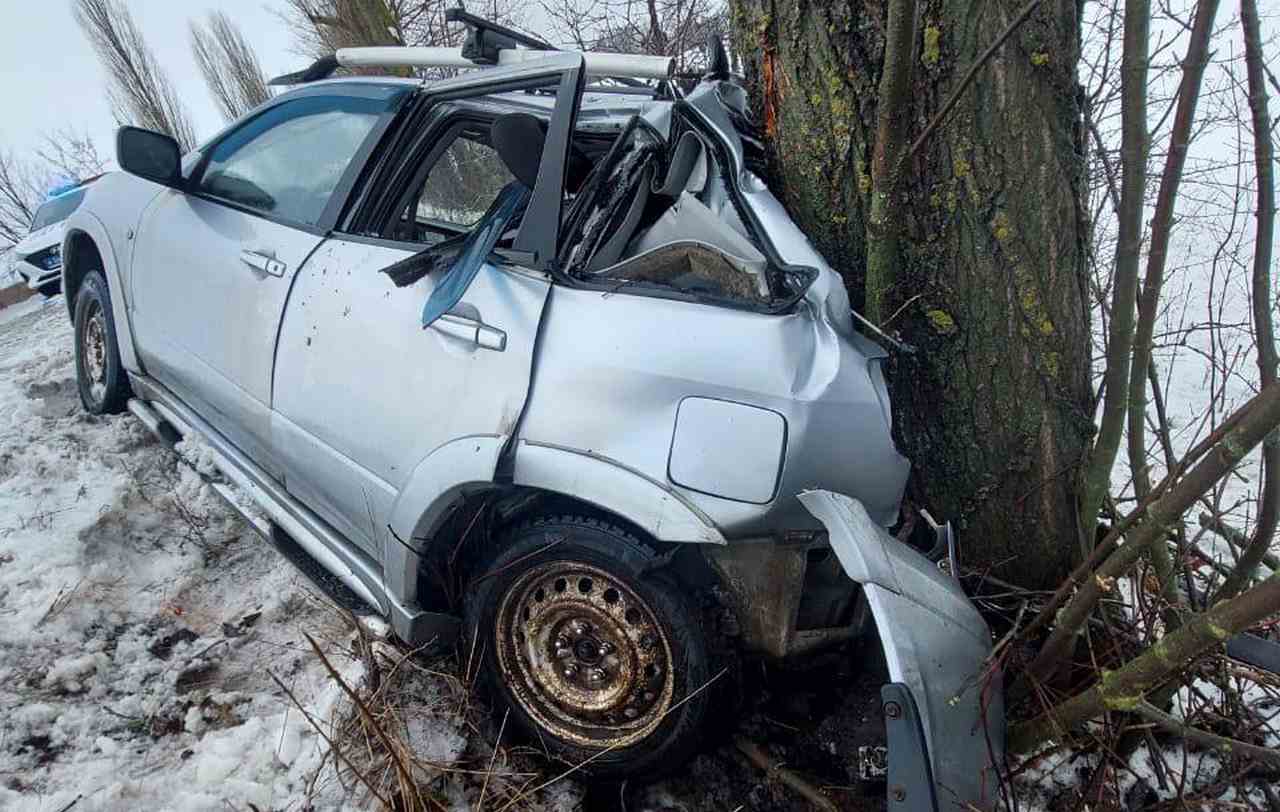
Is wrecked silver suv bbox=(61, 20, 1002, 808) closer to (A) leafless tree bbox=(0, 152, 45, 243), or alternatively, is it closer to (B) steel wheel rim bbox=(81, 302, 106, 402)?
(B) steel wheel rim bbox=(81, 302, 106, 402)

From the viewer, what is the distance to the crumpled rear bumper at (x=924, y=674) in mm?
1484

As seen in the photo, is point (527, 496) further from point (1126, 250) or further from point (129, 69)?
point (129, 69)

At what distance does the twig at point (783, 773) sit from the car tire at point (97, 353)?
120 inches

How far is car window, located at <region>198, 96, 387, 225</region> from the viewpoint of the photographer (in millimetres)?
2674

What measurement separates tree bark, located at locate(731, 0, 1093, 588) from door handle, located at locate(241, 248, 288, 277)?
1.52 meters

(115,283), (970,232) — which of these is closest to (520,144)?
(970,232)

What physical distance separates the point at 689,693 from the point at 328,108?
2227 millimetres

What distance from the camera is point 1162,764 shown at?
2.02 metres

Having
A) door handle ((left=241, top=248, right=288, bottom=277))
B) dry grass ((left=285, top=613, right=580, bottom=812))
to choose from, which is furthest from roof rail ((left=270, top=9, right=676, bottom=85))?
dry grass ((left=285, top=613, right=580, bottom=812))

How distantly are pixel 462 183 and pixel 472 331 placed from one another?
1218 mm

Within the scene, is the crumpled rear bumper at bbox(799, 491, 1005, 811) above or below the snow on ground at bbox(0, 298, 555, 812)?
above

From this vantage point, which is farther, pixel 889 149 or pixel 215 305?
pixel 215 305

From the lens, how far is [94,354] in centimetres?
385

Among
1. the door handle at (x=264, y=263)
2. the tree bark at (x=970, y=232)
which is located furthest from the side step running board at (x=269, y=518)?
the tree bark at (x=970, y=232)
